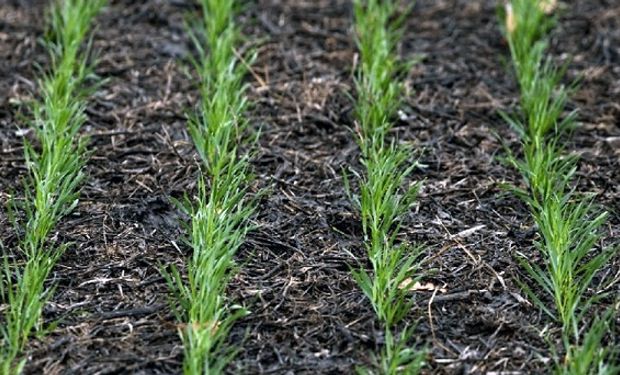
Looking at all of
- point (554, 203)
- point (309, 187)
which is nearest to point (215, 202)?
point (309, 187)

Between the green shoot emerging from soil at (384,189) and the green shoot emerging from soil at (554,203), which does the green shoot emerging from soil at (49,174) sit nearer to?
the green shoot emerging from soil at (384,189)

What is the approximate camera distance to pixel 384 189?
3.26 meters

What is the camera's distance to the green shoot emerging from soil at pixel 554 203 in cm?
283

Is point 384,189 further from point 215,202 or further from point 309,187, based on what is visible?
point 215,202

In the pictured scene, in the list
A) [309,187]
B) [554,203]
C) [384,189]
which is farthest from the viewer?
[309,187]

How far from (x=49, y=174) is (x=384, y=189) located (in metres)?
1.01

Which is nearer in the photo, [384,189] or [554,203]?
[554,203]

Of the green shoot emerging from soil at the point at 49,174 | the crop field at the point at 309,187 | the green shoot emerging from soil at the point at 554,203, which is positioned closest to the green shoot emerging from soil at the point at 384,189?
the crop field at the point at 309,187

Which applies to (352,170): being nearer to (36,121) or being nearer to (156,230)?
(156,230)

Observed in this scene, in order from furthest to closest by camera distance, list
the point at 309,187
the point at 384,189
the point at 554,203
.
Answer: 1. the point at 309,187
2. the point at 384,189
3. the point at 554,203

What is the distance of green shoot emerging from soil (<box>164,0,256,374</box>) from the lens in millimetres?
2744

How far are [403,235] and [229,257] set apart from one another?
601mm

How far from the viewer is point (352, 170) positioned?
353cm

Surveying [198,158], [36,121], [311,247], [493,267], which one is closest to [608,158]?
[493,267]
